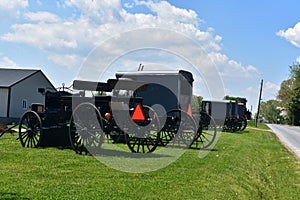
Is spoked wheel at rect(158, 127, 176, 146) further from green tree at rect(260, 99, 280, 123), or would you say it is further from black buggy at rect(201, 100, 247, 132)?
green tree at rect(260, 99, 280, 123)

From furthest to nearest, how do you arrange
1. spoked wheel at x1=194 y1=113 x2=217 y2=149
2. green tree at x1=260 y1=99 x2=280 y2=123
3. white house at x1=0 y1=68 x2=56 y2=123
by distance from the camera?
green tree at x1=260 y1=99 x2=280 y2=123 → white house at x1=0 y1=68 x2=56 y2=123 → spoked wheel at x1=194 y1=113 x2=217 y2=149

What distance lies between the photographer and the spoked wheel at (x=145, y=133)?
1342cm

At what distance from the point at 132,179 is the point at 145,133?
176 inches

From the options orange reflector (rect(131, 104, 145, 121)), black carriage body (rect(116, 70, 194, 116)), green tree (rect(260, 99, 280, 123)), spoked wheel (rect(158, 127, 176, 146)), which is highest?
black carriage body (rect(116, 70, 194, 116))

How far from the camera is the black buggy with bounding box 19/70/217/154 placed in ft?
43.2

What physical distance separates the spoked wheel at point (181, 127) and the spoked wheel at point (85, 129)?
A: 12.2ft

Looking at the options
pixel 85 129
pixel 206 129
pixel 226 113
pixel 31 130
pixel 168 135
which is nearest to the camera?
pixel 85 129

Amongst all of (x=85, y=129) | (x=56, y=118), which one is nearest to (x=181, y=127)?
(x=56, y=118)

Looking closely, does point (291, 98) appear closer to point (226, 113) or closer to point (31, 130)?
point (226, 113)

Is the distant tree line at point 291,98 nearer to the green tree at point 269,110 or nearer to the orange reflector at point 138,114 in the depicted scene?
the green tree at point 269,110

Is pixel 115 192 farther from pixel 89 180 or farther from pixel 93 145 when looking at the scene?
pixel 93 145

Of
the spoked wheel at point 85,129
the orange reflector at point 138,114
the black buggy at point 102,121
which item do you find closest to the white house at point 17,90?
the black buggy at point 102,121

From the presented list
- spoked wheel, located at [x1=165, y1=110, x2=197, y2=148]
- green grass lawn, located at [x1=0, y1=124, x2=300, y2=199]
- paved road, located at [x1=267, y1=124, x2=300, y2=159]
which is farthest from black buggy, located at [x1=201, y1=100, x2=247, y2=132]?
green grass lawn, located at [x1=0, y1=124, x2=300, y2=199]

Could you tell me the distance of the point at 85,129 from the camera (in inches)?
515
